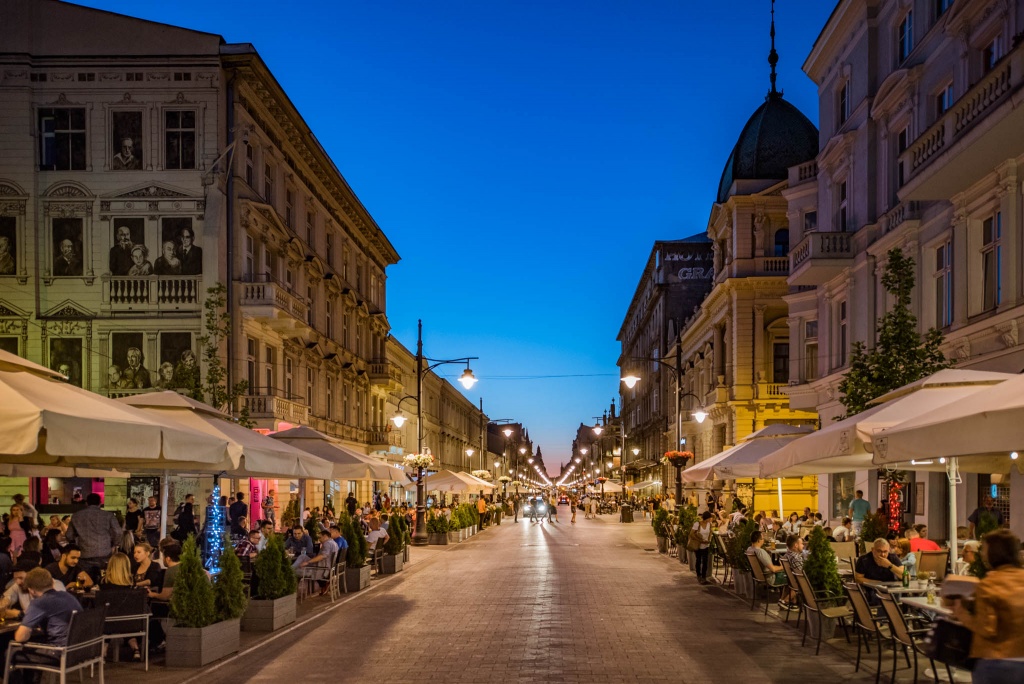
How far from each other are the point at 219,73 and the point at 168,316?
746cm

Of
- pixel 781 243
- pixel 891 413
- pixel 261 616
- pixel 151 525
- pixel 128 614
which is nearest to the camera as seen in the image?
pixel 128 614

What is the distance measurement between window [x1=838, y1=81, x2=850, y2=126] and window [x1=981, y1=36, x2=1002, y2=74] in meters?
8.92

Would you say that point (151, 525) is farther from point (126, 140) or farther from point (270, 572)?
point (126, 140)

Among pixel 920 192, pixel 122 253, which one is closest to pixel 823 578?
pixel 920 192

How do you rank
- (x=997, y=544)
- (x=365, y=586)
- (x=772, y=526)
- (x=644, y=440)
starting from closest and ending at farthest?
1. (x=997, y=544)
2. (x=365, y=586)
3. (x=772, y=526)
4. (x=644, y=440)

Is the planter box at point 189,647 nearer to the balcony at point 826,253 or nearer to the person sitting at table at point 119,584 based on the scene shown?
the person sitting at table at point 119,584

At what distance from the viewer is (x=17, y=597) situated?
10273 millimetres

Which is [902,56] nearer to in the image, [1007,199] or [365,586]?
[1007,199]

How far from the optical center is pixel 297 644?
12938 mm

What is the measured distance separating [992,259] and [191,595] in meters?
15.5

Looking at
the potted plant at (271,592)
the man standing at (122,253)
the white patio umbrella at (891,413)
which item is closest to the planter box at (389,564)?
the potted plant at (271,592)

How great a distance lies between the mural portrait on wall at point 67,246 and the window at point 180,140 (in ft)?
10.9

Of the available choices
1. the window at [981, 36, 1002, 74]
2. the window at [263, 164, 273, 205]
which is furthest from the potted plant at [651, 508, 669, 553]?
the window at [263, 164, 273, 205]

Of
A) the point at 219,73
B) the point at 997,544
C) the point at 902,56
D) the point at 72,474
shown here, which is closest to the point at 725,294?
the point at 902,56
